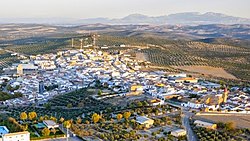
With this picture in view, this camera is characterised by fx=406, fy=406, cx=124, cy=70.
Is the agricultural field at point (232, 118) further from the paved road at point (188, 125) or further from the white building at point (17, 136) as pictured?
the white building at point (17, 136)

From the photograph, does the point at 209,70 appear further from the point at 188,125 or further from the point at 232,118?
the point at 188,125

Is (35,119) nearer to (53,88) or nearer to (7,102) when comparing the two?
(7,102)

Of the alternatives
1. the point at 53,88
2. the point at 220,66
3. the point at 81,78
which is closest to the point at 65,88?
the point at 53,88

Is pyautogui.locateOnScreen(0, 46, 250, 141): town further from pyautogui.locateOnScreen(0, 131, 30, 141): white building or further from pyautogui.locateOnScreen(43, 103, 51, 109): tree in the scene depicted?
pyautogui.locateOnScreen(43, 103, 51, 109): tree

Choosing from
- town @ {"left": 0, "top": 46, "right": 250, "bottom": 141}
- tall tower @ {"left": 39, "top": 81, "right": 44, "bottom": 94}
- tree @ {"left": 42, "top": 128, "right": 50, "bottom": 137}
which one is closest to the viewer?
tree @ {"left": 42, "top": 128, "right": 50, "bottom": 137}

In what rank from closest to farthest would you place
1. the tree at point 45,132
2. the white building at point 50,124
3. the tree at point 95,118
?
the tree at point 45,132 < the white building at point 50,124 < the tree at point 95,118

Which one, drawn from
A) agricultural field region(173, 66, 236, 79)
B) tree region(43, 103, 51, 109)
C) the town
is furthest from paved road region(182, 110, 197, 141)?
agricultural field region(173, 66, 236, 79)

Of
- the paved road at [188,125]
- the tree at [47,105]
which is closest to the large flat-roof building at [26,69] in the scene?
the tree at [47,105]

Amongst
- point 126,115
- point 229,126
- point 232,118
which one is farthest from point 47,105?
point 229,126
